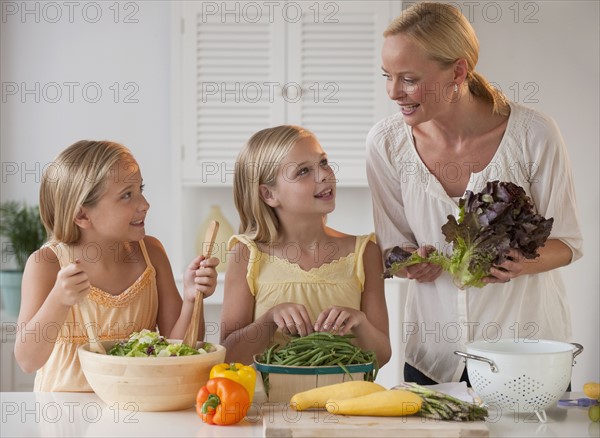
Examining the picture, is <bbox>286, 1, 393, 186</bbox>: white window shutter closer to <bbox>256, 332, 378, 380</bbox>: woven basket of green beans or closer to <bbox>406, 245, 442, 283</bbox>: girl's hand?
<bbox>406, 245, 442, 283</bbox>: girl's hand

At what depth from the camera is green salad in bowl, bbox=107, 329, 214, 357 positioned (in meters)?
1.88

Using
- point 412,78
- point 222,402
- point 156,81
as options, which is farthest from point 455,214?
point 156,81

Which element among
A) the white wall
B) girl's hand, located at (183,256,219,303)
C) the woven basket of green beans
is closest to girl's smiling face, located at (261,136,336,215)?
girl's hand, located at (183,256,219,303)

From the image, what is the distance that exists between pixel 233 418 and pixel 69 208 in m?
0.85

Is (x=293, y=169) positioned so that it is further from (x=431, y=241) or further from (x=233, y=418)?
(x=233, y=418)

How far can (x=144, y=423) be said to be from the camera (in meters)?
1.79

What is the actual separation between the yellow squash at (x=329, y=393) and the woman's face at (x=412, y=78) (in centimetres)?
76

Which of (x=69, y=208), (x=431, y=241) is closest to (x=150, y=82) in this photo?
(x=69, y=208)

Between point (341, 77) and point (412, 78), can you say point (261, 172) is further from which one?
point (341, 77)

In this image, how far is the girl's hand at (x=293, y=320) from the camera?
208cm

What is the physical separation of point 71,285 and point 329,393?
639mm

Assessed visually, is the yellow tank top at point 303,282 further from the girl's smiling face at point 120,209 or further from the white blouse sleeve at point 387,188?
the girl's smiling face at point 120,209

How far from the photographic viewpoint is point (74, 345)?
89.4 inches

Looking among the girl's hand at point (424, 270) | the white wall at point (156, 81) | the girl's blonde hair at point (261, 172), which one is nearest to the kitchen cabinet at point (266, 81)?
the white wall at point (156, 81)
